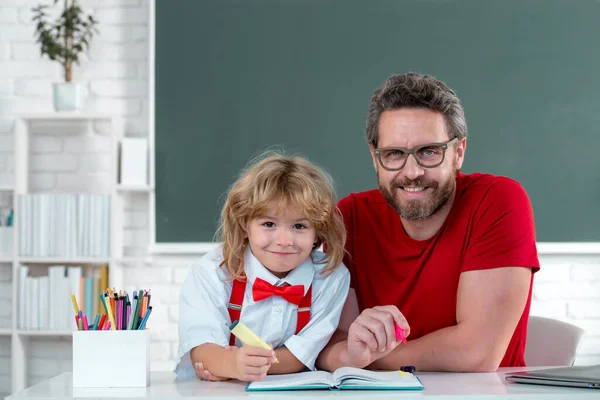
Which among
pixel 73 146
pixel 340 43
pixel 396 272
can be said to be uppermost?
pixel 340 43

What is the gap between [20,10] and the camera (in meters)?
3.53

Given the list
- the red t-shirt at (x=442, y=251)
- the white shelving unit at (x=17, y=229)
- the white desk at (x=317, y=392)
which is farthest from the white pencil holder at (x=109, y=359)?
the white shelving unit at (x=17, y=229)

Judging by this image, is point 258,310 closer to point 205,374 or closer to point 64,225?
point 205,374

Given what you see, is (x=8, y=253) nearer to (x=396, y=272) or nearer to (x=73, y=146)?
(x=73, y=146)

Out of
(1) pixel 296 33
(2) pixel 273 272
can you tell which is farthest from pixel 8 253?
(2) pixel 273 272

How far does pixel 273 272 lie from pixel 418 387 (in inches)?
22.7

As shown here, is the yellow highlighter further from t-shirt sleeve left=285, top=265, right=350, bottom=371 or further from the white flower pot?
the white flower pot

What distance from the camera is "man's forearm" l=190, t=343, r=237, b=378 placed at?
4.47 ft

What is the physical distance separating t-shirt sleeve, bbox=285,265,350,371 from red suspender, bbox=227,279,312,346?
0.02 m

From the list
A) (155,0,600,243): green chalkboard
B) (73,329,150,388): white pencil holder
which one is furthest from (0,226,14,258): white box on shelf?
(73,329,150,388): white pencil holder

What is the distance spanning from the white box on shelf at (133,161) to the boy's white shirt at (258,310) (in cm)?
170

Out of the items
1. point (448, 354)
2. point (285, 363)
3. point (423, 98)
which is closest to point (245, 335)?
point (285, 363)

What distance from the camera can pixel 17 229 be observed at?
3.28 metres

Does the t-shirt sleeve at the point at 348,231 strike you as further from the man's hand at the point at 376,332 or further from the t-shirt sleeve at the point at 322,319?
the man's hand at the point at 376,332
